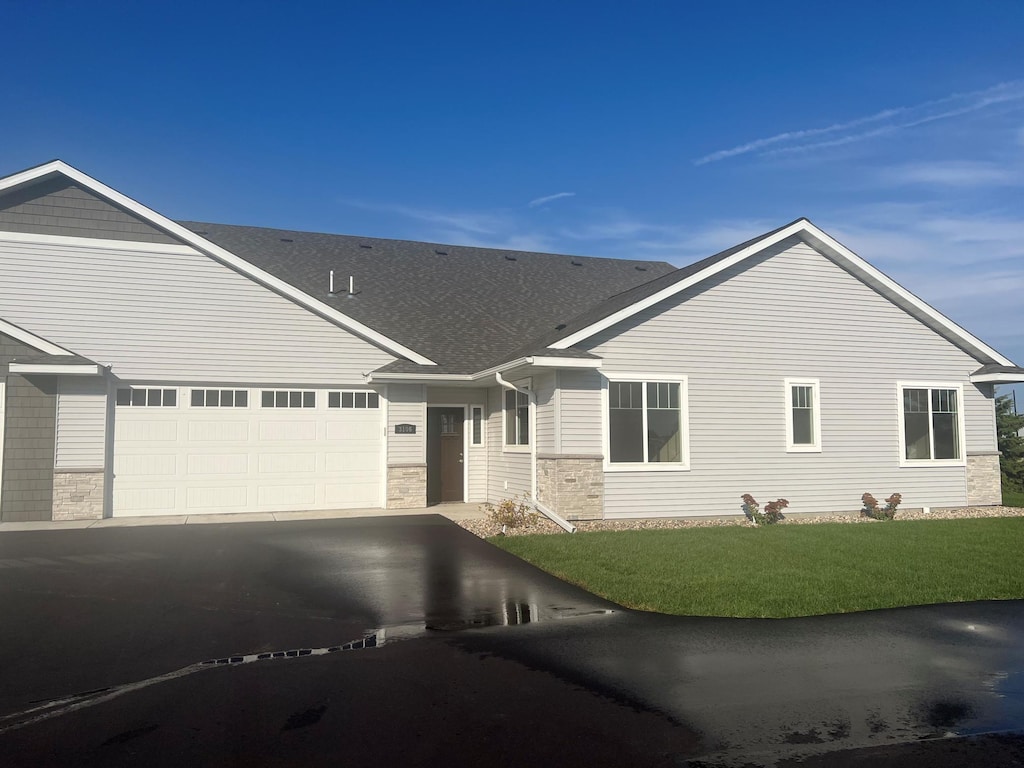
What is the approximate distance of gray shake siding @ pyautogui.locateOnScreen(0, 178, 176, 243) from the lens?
1455cm

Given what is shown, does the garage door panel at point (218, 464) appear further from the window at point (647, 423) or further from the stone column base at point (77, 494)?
the window at point (647, 423)

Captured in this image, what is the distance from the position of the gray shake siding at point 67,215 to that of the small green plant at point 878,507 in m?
15.0

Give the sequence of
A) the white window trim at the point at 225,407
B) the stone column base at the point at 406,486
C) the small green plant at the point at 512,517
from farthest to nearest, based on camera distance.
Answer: the stone column base at the point at 406,486, the white window trim at the point at 225,407, the small green plant at the point at 512,517

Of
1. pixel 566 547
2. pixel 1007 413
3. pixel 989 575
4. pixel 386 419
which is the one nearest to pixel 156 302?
pixel 386 419

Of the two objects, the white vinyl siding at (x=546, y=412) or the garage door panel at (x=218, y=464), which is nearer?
the white vinyl siding at (x=546, y=412)

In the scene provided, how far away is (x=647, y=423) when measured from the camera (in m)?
14.8

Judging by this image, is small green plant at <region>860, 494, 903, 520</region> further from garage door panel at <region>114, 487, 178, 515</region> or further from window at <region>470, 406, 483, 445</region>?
garage door panel at <region>114, 487, 178, 515</region>

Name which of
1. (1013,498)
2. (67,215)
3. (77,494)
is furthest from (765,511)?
(67,215)

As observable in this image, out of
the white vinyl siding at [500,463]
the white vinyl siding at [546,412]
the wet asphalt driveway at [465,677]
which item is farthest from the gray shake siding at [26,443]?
the white vinyl siding at [546,412]

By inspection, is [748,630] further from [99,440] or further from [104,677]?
[99,440]

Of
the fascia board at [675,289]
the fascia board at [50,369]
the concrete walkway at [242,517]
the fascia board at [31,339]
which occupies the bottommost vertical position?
the concrete walkway at [242,517]

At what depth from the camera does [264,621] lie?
7332 mm

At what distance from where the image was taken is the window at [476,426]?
690 inches

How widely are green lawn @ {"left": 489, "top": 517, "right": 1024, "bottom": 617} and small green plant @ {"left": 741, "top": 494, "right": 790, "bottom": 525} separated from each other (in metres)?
0.71
